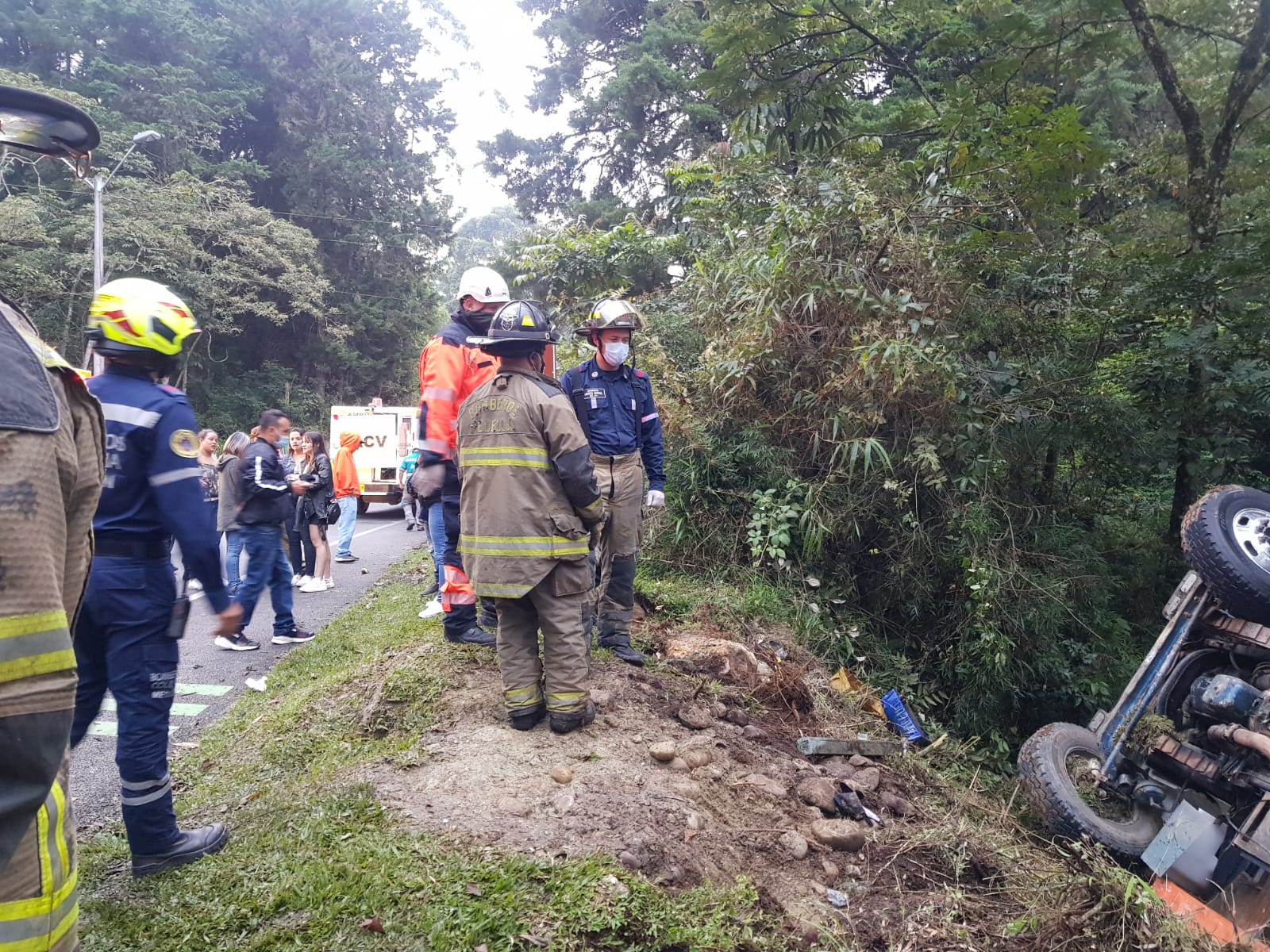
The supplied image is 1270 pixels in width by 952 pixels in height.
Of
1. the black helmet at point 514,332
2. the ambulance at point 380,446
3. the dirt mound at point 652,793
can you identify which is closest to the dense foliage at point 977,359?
the dirt mound at point 652,793

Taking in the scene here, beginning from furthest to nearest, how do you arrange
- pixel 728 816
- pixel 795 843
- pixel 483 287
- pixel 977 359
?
1. pixel 977 359
2. pixel 483 287
3. pixel 728 816
4. pixel 795 843

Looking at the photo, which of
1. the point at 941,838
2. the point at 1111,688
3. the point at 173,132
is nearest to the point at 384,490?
the point at 1111,688

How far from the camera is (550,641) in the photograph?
145 inches

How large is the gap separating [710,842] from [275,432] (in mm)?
5220

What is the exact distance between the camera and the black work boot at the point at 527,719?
375 centimetres

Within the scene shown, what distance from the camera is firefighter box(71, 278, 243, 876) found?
106 inches

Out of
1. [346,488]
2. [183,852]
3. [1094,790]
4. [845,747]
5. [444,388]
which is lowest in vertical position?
[1094,790]

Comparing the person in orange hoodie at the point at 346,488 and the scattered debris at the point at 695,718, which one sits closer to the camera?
the scattered debris at the point at 695,718

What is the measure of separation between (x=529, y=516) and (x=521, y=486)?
0.15 metres

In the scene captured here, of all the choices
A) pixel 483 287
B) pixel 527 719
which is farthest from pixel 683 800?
pixel 483 287

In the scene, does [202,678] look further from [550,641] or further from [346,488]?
[346,488]

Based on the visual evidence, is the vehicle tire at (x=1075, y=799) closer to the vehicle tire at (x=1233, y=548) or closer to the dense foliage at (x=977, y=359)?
the vehicle tire at (x=1233, y=548)

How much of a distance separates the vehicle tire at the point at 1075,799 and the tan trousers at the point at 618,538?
2513 mm

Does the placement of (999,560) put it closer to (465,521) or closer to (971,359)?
(971,359)
